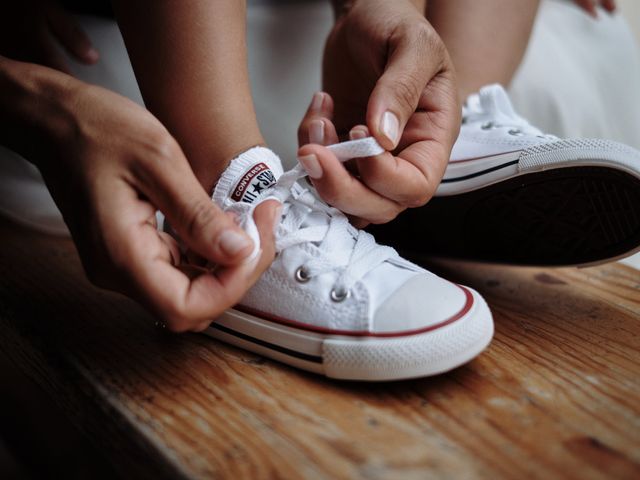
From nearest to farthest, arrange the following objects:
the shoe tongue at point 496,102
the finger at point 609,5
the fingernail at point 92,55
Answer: the shoe tongue at point 496,102 < the fingernail at point 92,55 < the finger at point 609,5

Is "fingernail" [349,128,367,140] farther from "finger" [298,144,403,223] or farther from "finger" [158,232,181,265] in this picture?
"finger" [158,232,181,265]

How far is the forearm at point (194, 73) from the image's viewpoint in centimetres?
57

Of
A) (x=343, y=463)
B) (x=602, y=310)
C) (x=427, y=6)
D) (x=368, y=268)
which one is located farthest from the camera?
(x=427, y=6)

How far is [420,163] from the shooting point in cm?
59

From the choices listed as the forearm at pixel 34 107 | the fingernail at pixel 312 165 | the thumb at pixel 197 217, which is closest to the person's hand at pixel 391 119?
the fingernail at pixel 312 165

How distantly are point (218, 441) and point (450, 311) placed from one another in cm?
21

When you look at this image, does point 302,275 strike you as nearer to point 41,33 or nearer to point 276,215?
point 276,215

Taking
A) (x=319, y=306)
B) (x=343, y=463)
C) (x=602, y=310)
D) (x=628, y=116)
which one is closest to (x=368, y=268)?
(x=319, y=306)

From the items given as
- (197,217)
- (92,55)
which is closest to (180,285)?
(197,217)

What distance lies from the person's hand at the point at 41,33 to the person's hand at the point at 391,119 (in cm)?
38

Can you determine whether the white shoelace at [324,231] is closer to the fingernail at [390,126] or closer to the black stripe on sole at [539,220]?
the fingernail at [390,126]

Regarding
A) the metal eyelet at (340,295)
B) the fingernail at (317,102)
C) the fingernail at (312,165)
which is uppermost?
the fingernail at (317,102)

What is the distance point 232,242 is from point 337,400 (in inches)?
6.5

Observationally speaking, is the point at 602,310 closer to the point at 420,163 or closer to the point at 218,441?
the point at 420,163
